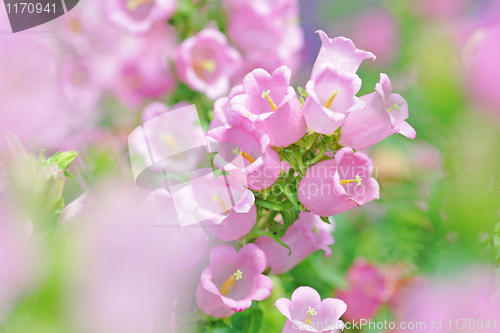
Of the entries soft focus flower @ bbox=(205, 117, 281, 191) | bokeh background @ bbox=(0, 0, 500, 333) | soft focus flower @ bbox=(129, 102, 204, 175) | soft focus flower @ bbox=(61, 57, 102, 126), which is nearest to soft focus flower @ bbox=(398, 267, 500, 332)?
bokeh background @ bbox=(0, 0, 500, 333)

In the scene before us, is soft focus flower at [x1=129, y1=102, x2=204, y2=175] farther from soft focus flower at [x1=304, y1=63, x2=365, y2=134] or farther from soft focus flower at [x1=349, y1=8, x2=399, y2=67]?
soft focus flower at [x1=349, y1=8, x2=399, y2=67]

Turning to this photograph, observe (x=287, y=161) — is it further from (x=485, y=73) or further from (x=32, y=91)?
(x=32, y=91)

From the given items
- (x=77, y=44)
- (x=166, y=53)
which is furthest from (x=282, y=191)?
(x=77, y=44)

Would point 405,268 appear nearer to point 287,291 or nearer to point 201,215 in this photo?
point 287,291

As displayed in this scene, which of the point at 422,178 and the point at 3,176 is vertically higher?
the point at 3,176

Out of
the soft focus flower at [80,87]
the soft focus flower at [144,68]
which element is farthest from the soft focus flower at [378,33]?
the soft focus flower at [80,87]

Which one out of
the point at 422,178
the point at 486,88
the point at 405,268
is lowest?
the point at 405,268
